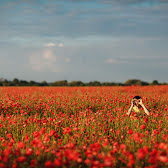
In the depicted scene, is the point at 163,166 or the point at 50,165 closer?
the point at 50,165

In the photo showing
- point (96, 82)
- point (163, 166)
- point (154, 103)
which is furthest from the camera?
point (96, 82)

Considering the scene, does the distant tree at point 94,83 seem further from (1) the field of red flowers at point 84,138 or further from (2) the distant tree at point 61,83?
(1) the field of red flowers at point 84,138

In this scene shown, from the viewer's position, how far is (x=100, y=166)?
98.0 inches

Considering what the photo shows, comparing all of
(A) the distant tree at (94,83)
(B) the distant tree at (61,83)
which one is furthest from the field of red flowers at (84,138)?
(B) the distant tree at (61,83)

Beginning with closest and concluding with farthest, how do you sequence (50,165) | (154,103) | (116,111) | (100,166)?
(50,165)
(100,166)
(116,111)
(154,103)

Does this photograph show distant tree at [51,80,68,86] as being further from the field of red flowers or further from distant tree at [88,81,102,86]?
the field of red flowers

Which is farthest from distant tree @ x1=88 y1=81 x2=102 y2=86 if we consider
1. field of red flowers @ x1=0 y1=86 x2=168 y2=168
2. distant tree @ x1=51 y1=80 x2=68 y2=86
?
field of red flowers @ x1=0 y1=86 x2=168 y2=168

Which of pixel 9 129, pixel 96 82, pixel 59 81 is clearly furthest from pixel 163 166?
pixel 59 81

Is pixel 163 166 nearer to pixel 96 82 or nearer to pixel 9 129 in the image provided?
pixel 9 129

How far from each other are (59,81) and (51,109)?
71.7ft

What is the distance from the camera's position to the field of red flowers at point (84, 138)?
8.99 ft

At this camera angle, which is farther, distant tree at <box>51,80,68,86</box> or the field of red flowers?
distant tree at <box>51,80,68,86</box>

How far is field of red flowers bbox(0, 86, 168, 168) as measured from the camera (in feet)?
8.99

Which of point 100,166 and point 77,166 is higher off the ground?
point 100,166
